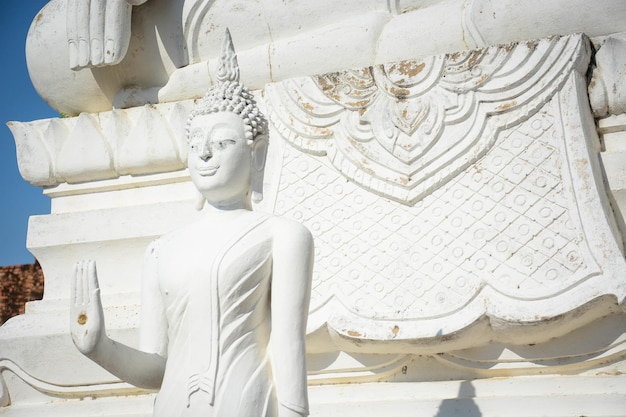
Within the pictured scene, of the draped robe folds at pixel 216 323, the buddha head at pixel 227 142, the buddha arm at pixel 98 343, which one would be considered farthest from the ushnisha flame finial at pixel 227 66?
the buddha arm at pixel 98 343

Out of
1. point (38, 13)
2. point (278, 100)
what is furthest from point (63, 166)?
point (278, 100)

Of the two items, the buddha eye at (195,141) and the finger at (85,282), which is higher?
the buddha eye at (195,141)

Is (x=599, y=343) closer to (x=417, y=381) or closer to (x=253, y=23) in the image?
(x=417, y=381)

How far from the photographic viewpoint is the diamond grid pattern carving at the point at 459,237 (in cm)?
326

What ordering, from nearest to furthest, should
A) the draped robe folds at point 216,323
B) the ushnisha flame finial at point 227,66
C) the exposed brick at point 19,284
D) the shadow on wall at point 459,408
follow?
the draped robe folds at point 216,323 → the ushnisha flame finial at point 227,66 → the shadow on wall at point 459,408 → the exposed brick at point 19,284

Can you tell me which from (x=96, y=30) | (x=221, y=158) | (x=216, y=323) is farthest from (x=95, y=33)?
(x=216, y=323)

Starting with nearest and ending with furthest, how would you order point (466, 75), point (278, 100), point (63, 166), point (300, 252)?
point (300, 252) → point (466, 75) → point (278, 100) → point (63, 166)

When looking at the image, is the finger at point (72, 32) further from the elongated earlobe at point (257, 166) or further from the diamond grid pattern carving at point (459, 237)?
the elongated earlobe at point (257, 166)

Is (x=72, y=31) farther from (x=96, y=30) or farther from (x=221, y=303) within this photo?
(x=221, y=303)

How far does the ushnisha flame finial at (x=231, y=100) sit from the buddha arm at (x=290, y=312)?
14.8 inches

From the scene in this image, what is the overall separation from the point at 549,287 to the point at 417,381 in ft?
2.26

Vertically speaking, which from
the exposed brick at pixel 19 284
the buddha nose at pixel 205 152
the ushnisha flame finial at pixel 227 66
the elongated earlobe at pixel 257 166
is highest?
the ushnisha flame finial at pixel 227 66

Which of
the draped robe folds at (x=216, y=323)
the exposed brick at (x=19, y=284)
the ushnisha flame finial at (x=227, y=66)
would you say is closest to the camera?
the draped robe folds at (x=216, y=323)

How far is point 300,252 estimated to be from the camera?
2439 millimetres
